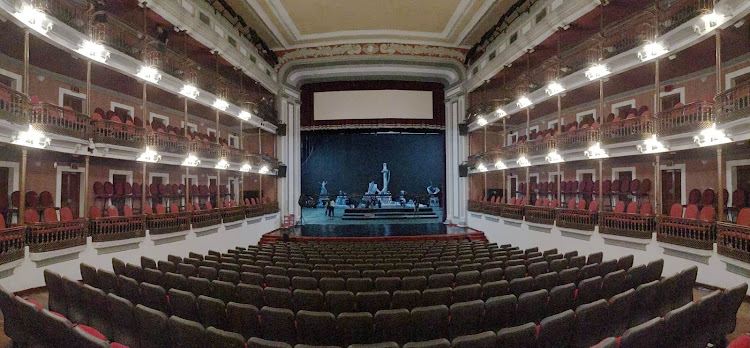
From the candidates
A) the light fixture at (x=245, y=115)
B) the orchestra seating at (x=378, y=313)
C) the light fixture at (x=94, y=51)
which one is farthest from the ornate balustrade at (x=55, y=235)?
the light fixture at (x=245, y=115)

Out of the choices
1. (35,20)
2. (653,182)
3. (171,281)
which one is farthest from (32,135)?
(653,182)

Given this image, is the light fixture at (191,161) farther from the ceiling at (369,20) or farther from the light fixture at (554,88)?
the light fixture at (554,88)

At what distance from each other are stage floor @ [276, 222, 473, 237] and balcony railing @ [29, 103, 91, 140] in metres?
7.85

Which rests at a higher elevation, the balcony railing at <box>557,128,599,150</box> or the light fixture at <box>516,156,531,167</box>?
the balcony railing at <box>557,128,599,150</box>

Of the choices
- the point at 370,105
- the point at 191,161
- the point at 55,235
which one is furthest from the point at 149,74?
the point at 370,105

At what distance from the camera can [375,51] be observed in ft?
58.7

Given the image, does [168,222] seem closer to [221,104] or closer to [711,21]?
[221,104]

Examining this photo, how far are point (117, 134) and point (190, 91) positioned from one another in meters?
3.02

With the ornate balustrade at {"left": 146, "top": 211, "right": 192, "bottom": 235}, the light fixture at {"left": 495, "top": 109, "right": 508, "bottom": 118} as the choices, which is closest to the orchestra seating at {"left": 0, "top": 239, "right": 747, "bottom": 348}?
the ornate balustrade at {"left": 146, "top": 211, "right": 192, "bottom": 235}

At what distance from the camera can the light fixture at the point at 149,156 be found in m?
10.5

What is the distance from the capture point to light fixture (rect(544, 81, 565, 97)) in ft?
39.7

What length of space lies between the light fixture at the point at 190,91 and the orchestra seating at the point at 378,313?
784cm

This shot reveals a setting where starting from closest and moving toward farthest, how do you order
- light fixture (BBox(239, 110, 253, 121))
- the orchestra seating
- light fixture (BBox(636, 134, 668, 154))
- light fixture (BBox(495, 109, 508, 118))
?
1. the orchestra seating
2. light fixture (BBox(636, 134, 668, 154))
3. light fixture (BBox(239, 110, 253, 121))
4. light fixture (BBox(495, 109, 508, 118))

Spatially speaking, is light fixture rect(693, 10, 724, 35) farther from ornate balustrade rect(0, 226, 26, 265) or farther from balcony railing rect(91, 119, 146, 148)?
ornate balustrade rect(0, 226, 26, 265)
